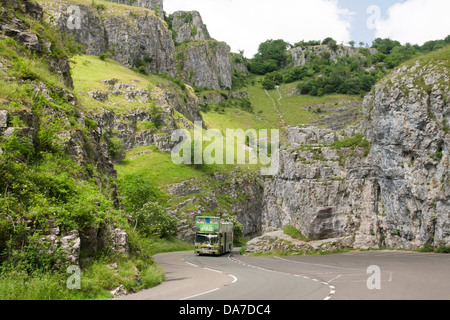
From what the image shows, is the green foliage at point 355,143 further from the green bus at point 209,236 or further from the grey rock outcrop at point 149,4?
the grey rock outcrop at point 149,4

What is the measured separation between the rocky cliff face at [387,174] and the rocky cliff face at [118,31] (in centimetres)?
7890

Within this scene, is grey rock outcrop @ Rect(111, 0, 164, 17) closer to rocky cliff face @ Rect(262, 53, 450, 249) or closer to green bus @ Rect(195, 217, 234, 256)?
rocky cliff face @ Rect(262, 53, 450, 249)

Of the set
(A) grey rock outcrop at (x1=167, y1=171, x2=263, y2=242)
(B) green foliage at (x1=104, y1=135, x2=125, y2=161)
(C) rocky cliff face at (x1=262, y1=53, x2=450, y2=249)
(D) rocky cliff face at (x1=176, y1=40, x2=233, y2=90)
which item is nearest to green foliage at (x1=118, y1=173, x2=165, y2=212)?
(A) grey rock outcrop at (x1=167, y1=171, x2=263, y2=242)

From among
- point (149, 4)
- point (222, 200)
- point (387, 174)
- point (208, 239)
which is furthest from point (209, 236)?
point (149, 4)

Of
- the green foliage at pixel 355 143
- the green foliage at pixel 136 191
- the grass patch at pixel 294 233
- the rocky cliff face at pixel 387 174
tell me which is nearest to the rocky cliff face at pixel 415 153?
the rocky cliff face at pixel 387 174

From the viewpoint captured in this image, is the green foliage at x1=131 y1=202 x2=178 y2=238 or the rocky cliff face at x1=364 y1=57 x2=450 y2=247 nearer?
the rocky cliff face at x1=364 y1=57 x2=450 y2=247

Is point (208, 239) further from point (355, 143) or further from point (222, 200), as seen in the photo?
point (222, 200)

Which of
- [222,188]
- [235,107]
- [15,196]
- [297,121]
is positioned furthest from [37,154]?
[235,107]

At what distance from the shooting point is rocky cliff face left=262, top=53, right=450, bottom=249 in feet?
112

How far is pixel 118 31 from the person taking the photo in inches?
4267

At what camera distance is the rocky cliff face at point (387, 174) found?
1344 inches

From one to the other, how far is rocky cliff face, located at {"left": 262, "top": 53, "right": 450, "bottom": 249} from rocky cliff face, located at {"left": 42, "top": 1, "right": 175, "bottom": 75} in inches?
3106

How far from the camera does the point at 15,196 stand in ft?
45.2
